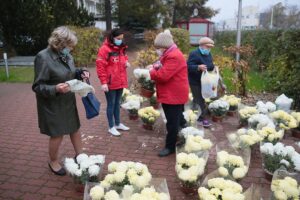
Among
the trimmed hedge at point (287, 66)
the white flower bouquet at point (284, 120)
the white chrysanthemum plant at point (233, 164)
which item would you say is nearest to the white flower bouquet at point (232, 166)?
the white chrysanthemum plant at point (233, 164)

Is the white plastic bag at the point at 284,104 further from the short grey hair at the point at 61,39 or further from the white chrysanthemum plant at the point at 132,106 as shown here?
the short grey hair at the point at 61,39

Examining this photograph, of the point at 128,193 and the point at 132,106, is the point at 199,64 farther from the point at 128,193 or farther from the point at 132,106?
the point at 128,193

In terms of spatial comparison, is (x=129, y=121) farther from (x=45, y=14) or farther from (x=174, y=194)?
(x=45, y=14)

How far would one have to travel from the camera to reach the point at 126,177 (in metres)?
3.29

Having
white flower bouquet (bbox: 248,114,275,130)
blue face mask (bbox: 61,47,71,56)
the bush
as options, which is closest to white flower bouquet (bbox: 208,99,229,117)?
white flower bouquet (bbox: 248,114,275,130)

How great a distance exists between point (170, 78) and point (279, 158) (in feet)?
5.58

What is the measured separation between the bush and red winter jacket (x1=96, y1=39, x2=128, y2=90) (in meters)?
8.91

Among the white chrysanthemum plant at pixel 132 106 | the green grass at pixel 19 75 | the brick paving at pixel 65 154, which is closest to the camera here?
the brick paving at pixel 65 154

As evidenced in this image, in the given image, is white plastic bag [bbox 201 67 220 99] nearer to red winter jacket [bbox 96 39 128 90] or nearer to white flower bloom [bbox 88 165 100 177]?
red winter jacket [bbox 96 39 128 90]

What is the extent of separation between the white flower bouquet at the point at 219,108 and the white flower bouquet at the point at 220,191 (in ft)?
10.1

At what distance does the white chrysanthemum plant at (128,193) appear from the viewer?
2836 mm

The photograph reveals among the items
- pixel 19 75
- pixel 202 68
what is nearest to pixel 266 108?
pixel 202 68

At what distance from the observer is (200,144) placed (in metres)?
4.06

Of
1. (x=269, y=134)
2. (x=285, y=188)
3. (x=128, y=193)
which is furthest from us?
(x=269, y=134)
